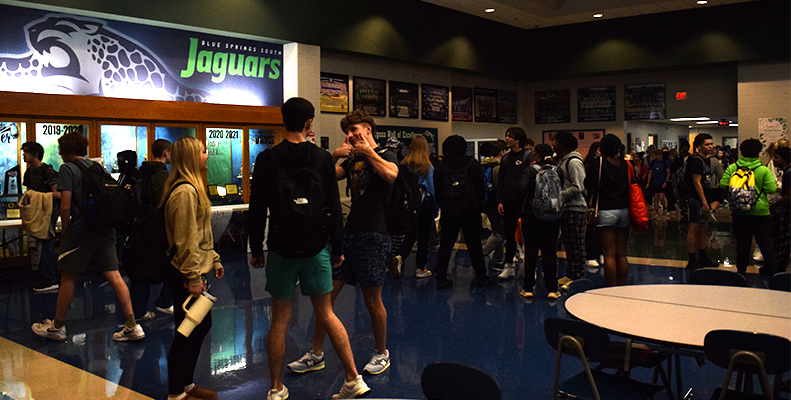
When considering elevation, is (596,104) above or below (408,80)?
below

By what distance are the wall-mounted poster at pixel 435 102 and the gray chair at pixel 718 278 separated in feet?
30.4

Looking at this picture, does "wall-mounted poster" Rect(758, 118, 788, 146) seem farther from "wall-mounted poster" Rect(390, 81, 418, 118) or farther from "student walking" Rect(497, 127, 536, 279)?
"student walking" Rect(497, 127, 536, 279)

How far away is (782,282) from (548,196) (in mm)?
2106

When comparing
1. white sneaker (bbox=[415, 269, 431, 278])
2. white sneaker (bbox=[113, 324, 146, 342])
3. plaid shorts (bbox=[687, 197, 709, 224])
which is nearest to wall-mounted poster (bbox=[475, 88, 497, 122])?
plaid shorts (bbox=[687, 197, 709, 224])

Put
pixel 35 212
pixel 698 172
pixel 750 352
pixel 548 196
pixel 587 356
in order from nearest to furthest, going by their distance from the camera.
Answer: pixel 750 352, pixel 587 356, pixel 548 196, pixel 35 212, pixel 698 172

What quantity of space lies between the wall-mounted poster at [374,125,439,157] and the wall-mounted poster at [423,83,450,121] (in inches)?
12.1

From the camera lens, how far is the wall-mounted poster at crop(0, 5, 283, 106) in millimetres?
7410

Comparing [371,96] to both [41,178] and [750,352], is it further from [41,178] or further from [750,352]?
[750,352]

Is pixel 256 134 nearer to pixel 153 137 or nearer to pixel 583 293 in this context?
pixel 153 137

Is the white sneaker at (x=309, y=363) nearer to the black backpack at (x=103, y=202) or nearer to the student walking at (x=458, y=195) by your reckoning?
the black backpack at (x=103, y=202)

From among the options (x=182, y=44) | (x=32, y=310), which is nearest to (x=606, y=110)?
(x=182, y=44)

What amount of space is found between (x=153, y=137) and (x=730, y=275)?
7163 mm

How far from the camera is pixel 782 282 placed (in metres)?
3.57

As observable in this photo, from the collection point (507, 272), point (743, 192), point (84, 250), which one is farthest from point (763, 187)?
point (84, 250)
